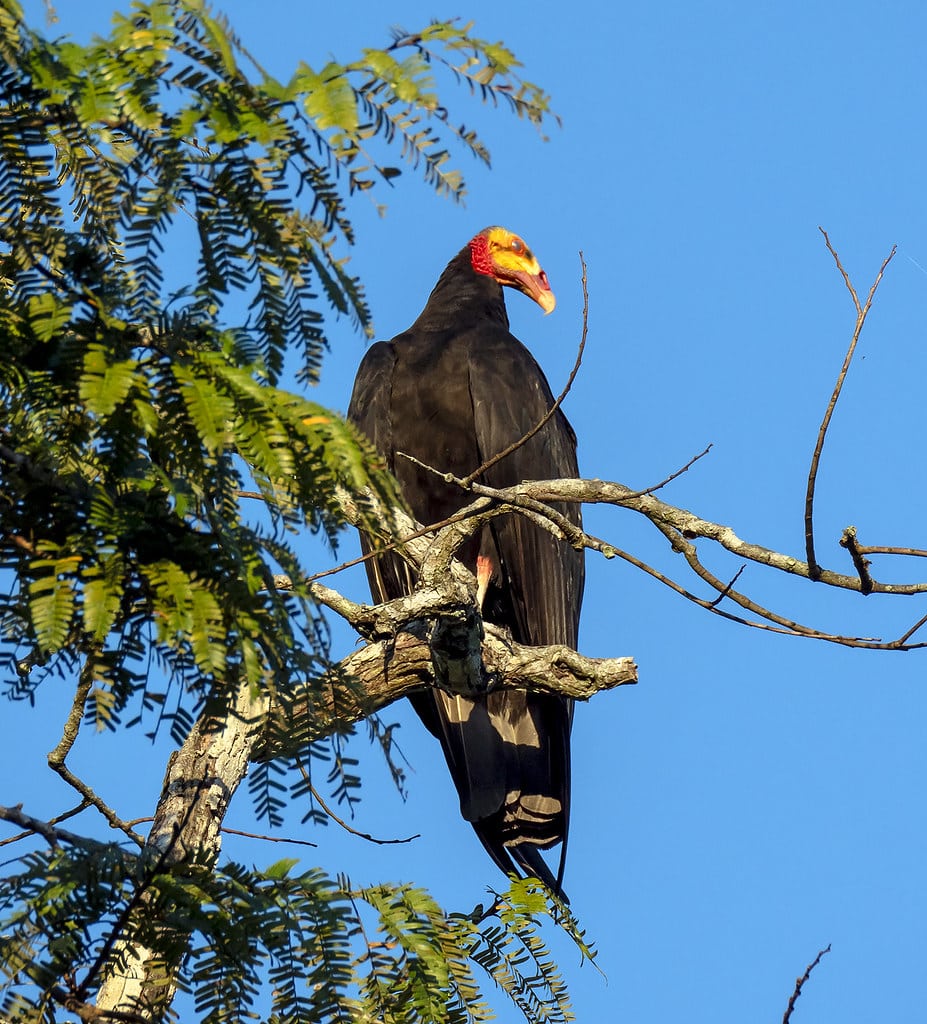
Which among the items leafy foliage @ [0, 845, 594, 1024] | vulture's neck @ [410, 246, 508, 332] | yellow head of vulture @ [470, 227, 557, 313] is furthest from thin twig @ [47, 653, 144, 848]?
yellow head of vulture @ [470, 227, 557, 313]

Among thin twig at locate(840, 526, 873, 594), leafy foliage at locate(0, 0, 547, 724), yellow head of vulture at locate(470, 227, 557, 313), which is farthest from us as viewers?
yellow head of vulture at locate(470, 227, 557, 313)

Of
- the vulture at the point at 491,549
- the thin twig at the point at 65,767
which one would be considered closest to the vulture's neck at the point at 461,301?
→ the vulture at the point at 491,549

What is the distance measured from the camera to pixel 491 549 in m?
4.29

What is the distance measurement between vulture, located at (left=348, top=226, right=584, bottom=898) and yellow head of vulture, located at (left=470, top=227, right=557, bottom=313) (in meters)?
1.00

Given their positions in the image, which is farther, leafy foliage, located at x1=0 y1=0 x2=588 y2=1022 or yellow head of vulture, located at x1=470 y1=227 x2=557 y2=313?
yellow head of vulture, located at x1=470 y1=227 x2=557 y2=313

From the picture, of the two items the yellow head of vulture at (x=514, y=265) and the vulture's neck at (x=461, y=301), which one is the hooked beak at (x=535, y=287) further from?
the vulture's neck at (x=461, y=301)

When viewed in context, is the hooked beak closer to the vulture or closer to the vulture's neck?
the vulture's neck

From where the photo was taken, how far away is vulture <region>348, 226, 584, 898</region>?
405cm

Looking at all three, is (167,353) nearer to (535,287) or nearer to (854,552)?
(854,552)

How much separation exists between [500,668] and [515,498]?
853 millimetres

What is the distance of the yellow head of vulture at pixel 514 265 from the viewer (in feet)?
17.9

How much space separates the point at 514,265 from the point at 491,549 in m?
1.69

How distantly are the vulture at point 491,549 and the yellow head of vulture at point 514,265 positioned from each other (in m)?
1.00

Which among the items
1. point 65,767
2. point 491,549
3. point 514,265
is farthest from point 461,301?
point 65,767
